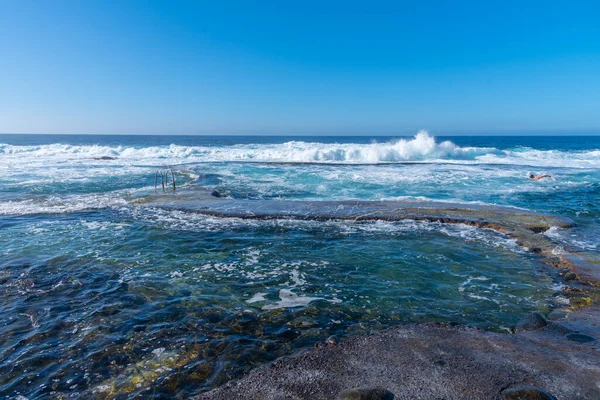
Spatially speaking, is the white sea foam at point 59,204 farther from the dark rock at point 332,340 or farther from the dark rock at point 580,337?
the dark rock at point 580,337

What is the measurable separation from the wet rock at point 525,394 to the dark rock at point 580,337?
1.79 metres

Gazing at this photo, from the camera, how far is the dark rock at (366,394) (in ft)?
12.2

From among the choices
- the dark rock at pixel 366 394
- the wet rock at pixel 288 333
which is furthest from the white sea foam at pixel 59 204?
the dark rock at pixel 366 394

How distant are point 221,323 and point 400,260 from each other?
492 cm

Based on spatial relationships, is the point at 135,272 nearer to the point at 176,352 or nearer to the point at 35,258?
the point at 35,258

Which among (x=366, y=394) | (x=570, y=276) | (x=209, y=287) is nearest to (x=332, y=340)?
(x=366, y=394)

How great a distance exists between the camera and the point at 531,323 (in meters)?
5.50

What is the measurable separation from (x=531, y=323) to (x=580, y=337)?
0.61 m

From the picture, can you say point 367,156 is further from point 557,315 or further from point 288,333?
point 288,333

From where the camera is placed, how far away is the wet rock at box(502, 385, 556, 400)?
3746mm

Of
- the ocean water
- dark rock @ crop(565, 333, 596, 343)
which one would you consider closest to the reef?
dark rock @ crop(565, 333, 596, 343)

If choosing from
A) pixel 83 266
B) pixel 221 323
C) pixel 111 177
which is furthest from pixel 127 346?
pixel 111 177

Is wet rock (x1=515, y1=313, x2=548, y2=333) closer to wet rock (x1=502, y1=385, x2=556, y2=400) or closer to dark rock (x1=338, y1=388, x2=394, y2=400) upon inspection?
wet rock (x1=502, y1=385, x2=556, y2=400)

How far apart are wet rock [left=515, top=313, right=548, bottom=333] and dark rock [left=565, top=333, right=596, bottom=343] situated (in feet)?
1.18
